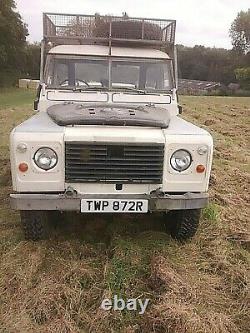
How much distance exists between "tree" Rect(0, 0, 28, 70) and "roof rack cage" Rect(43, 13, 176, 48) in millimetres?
34145

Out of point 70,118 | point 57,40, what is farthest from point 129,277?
point 57,40

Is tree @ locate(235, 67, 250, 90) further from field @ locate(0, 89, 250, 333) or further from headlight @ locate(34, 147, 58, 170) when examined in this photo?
headlight @ locate(34, 147, 58, 170)

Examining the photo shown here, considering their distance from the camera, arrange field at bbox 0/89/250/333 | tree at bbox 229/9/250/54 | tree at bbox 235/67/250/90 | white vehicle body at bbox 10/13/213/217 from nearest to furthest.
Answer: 1. field at bbox 0/89/250/333
2. white vehicle body at bbox 10/13/213/217
3. tree at bbox 235/67/250/90
4. tree at bbox 229/9/250/54

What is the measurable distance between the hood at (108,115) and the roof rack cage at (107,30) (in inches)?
51.9

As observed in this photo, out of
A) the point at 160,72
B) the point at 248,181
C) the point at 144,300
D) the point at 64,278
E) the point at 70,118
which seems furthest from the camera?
the point at 248,181

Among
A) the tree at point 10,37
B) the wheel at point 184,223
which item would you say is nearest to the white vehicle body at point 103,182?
the wheel at point 184,223

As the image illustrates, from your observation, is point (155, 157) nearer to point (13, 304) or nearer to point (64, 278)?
point (64, 278)

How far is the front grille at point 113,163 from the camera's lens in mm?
4207

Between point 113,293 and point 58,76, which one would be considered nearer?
point 113,293

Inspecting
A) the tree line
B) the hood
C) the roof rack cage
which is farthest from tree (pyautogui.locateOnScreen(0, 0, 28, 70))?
the hood

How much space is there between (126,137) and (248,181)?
360cm

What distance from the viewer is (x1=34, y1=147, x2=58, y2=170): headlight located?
165 inches

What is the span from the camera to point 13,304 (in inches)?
146

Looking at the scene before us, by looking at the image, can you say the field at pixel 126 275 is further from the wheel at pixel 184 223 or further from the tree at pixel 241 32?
the tree at pixel 241 32
